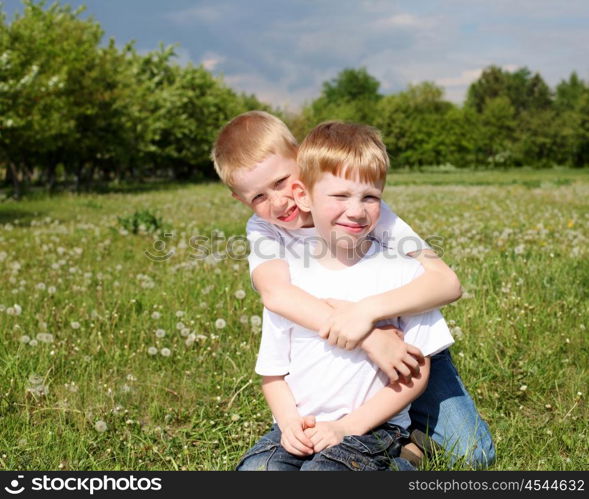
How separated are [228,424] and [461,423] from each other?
1.46 m

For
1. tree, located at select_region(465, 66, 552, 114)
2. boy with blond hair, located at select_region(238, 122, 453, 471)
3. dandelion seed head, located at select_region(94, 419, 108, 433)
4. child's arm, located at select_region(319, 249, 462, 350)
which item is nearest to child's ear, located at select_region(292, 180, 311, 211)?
boy with blond hair, located at select_region(238, 122, 453, 471)

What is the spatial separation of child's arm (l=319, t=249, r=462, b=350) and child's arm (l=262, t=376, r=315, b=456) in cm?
43

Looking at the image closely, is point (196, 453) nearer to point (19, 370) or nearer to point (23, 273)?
point (19, 370)

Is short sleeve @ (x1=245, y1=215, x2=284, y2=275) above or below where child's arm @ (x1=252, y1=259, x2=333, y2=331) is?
above

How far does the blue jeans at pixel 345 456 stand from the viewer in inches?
113

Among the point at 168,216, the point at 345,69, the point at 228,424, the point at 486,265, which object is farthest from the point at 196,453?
the point at 345,69

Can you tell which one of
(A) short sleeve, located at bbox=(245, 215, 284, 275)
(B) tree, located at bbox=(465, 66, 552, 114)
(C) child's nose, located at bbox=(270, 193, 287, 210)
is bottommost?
(A) short sleeve, located at bbox=(245, 215, 284, 275)

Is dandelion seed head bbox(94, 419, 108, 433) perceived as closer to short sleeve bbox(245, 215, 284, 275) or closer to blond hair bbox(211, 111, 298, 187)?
short sleeve bbox(245, 215, 284, 275)

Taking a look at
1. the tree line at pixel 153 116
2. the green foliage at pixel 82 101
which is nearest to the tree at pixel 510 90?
the tree line at pixel 153 116

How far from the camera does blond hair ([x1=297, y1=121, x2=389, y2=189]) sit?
293 centimetres

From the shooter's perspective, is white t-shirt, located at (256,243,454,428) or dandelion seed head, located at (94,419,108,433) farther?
dandelion seed head, located at (94,419,108,433)

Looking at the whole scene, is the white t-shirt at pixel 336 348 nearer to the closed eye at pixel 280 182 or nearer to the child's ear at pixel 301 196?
the child's ear at pixel 301 196

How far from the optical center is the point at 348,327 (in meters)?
2.90

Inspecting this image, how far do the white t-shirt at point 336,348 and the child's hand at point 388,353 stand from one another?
6.2 inches
